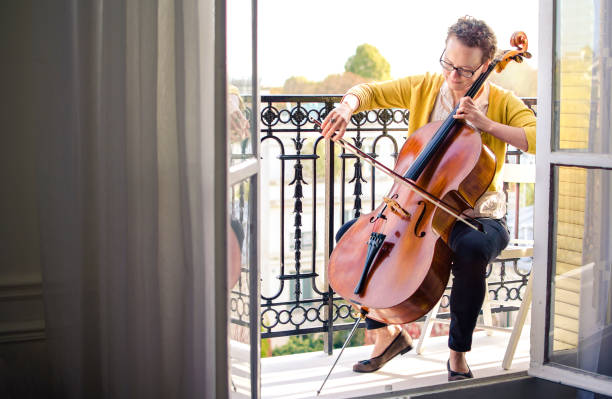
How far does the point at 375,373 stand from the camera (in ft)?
7.29

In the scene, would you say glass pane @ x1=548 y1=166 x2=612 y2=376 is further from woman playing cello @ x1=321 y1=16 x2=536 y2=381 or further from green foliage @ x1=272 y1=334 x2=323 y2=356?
green foliage @ x1=272 y1=334 x2=323 y2=356

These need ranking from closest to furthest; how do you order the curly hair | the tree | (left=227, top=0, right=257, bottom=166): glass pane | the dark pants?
(left=227, top=0, right=257, bottom=166): glass pane < the dark pants < the curly hair < the tree

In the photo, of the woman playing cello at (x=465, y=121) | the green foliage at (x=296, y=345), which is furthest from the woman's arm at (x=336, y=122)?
the green foliage at (x=296, y=345)

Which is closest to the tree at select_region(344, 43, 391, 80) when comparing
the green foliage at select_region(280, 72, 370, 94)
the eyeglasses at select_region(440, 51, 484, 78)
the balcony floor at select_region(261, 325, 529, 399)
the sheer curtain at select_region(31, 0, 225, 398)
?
the green foliage at select_region(280, 72, 370, 94)

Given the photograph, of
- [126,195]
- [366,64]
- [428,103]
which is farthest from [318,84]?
[126,195]

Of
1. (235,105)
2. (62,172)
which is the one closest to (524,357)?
(235,105)

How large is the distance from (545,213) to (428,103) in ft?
1.83

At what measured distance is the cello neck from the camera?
1911 mm

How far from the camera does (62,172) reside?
1316mm

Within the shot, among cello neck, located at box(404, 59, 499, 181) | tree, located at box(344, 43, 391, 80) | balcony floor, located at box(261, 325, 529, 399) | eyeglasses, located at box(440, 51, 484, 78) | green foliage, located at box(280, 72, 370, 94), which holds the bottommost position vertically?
balcony floor, located at box(261, 325, 529, 399)

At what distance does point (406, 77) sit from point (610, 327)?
1.06 metres

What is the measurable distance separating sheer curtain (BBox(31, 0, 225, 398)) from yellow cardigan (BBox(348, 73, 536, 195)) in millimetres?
1016

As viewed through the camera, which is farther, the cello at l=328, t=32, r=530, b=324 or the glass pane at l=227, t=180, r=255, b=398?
the cello at l=328, t=32, r=530, b=324

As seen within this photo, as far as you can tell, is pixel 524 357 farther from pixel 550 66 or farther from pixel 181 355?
pixel 181 355
